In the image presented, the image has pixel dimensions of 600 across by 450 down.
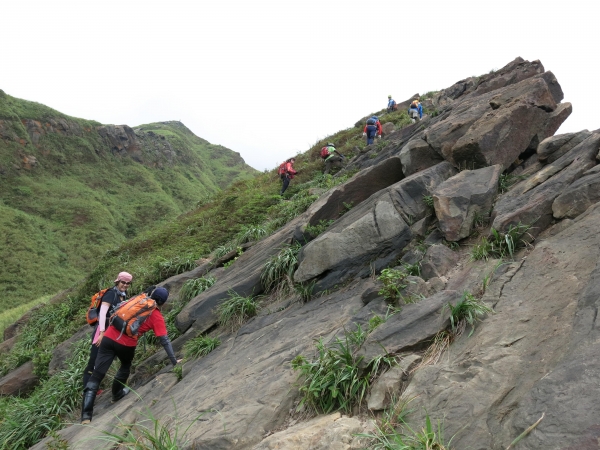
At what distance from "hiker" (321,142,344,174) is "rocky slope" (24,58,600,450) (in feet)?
26.8

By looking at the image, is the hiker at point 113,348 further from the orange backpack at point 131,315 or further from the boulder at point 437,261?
the boulder at point 437,261

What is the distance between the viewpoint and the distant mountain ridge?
42406 millimetres

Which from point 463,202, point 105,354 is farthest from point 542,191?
point 105,354

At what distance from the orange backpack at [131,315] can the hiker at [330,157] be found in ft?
41.6

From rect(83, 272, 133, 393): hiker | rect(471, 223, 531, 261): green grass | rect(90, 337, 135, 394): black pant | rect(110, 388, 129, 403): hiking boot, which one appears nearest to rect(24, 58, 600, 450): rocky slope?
rect(471, 223, 531, 261): green grass

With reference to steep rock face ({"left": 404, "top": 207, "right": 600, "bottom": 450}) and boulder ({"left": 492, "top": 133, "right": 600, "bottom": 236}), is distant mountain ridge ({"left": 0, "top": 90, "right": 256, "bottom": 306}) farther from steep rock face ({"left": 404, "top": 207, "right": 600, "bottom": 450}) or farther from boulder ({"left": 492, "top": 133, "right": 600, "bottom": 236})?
steep rock face ({"left": 404, "top": 207, "right": 600, "bottom": 450})

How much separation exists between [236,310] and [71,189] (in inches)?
2587

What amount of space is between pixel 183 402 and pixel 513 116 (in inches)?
367

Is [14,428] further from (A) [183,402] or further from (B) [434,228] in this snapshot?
(B) [434,228]

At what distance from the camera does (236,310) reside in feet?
26.5

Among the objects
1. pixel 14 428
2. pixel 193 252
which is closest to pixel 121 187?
pixel 193 252

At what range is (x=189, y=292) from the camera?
1023 cm

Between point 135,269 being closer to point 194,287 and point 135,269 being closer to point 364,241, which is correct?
point 194,287

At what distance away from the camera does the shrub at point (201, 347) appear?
7.43 meters
